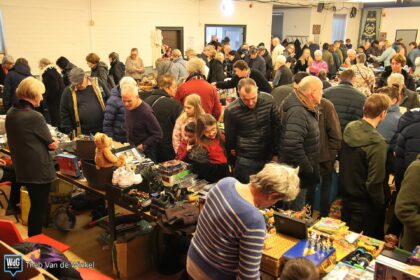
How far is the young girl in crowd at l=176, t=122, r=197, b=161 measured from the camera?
3.35m

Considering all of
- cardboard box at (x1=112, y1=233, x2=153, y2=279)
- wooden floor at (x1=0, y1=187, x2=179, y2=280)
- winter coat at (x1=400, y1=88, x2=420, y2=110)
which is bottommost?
wooden floor at (x1=0, y1=187, x2=179, y2=280)

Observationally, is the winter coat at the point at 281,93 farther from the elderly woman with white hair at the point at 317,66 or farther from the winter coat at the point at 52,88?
the winter coat at the point at 52,88

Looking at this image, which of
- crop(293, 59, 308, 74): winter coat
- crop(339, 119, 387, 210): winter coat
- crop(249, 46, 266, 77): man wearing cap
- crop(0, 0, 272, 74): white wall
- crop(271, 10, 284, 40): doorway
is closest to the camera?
crop(339, 119, 387, 210): winter coat

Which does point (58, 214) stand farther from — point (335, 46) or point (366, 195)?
point (335, 46)

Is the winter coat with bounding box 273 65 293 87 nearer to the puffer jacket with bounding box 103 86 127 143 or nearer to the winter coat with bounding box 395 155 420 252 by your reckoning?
the puffer jacket with bounding box 103 86 127 143

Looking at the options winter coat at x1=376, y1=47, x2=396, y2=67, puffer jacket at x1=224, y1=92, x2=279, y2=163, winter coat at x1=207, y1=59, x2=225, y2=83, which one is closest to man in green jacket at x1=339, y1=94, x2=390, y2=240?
puffer jacket at x1=224, y1=92, x2=279, y2=163

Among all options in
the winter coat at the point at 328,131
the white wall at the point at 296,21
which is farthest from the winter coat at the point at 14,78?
the white wall at the point at 296,21

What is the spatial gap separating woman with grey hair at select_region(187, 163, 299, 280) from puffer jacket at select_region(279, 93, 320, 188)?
1.27 meters

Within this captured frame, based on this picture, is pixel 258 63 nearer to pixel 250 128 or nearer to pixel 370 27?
pixel 250 128

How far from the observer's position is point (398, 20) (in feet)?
58.9

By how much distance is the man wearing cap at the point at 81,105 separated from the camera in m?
4.52

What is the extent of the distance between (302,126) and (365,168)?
1.89 feet

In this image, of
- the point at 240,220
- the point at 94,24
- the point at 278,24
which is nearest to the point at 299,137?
the point at 240,220

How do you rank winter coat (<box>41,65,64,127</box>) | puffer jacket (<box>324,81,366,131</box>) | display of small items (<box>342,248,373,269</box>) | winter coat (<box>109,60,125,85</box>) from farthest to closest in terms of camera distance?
1. winter coat (<box>109,60,125,85</box>)
2. winter coat (<box>41,65,64,127</box>)
3. puffer jacket (<box>324,81,366,131</box>)
4. display of small items (<box>342,248,373,269</box>)
